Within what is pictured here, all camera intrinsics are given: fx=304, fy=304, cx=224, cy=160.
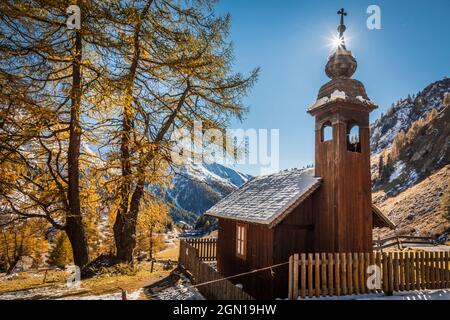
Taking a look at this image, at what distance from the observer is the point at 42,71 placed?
10188 mm

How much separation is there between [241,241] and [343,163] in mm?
5810

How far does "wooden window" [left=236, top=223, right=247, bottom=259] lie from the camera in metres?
13.0

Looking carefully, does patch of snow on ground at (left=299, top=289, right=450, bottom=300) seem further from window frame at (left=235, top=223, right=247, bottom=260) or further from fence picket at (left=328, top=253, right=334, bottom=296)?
window frame at (left=235, top=223, right=247, bottom=260)

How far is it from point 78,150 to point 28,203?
2840 millimetres

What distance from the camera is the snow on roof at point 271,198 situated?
1023 cm

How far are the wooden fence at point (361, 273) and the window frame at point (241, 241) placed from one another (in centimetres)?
365

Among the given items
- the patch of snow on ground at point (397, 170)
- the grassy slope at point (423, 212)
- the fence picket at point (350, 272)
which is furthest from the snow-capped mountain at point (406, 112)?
the fence picket at point (350, 272)

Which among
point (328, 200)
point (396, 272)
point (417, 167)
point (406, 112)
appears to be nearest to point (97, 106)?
point (328, 200)

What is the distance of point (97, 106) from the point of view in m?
10.3

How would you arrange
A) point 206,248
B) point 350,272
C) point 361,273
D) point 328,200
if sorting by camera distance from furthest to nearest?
point 206,248
point 328,200
point 361,273
point 350,272

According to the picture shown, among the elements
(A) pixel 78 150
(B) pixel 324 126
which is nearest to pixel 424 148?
(B) pixel 324 126

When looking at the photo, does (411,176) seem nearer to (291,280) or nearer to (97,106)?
(291,280)

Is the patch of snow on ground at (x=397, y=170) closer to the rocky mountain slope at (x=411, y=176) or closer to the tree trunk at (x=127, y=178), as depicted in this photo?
the rocky mountain slope at (x=411, y=176)
